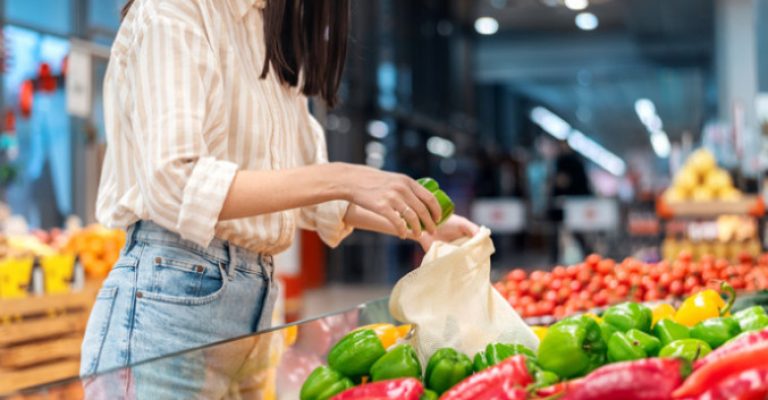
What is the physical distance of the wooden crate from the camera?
4.12 metres

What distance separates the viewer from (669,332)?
63.6 inches

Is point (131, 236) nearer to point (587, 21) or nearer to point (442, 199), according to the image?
point (442, 199)

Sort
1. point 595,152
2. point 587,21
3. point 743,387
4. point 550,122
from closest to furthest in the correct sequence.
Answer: point 743,387 < point 587,21 < point 550,122 < point 595,152

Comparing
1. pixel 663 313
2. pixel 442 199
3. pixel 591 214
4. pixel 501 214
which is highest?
pixel 442 199

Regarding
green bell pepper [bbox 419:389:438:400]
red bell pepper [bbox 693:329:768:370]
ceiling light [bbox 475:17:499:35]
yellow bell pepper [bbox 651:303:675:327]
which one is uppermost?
ceiling light [bbox 475:17:499:35]

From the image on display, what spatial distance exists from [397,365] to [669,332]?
484 mm

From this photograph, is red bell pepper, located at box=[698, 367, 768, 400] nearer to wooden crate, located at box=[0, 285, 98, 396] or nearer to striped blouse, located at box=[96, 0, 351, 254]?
striped blouse, located at box=[96, 0, 351, 254]

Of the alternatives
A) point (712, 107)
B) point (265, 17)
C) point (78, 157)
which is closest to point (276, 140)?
point (265, 17)

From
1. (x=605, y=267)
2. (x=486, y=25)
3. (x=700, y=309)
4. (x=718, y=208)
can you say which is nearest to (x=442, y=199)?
(x=700, y=309)

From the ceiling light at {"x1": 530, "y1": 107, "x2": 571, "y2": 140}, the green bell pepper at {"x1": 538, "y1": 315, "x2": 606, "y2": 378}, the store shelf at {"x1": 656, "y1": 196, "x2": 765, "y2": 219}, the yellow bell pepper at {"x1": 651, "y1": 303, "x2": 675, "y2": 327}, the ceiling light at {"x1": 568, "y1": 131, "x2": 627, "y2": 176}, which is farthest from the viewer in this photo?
the ceiling light at {"x1": 568, "y1": 131, "x2": 627, "y2": 176}

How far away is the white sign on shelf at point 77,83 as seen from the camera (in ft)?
19.0

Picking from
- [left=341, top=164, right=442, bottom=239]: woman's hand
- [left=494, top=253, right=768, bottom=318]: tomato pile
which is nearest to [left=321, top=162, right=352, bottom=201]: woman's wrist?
[left=341, top=164, right=442, bottom=239]: woman's hand

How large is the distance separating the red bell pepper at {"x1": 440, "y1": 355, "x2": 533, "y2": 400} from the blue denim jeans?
52 cm

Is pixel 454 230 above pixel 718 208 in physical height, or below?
above
